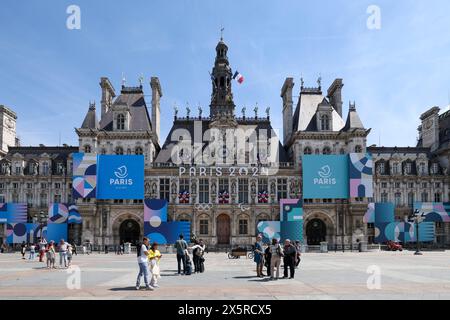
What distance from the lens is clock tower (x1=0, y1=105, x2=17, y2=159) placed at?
77.5 metres

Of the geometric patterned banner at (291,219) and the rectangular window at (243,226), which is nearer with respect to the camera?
the geometric patterned banner at (291,219)

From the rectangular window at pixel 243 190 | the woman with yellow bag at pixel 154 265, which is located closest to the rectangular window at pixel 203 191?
the rectangular window at pixel 243 190

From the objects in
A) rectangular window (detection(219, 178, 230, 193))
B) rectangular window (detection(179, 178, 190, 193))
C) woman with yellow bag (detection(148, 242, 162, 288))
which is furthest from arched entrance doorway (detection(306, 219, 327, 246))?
woman with yellow bag (detection(148, 242, 162, 288))

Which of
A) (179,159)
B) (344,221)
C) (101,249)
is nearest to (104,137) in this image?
(179,159)

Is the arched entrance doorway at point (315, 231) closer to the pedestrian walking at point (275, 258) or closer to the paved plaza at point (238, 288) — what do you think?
the paved plaza at point (238, 288)

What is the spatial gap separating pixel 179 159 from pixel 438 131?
4269 centimetres

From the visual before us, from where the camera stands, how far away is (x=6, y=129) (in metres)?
79.4

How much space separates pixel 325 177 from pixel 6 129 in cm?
5025

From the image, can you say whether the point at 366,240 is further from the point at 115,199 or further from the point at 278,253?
the point at 278,253

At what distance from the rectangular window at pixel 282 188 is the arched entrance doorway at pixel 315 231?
540cm

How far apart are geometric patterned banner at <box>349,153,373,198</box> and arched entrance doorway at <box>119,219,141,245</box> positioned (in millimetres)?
29204

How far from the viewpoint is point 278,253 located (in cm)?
2283

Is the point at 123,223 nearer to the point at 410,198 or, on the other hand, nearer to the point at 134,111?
the point at 134,111

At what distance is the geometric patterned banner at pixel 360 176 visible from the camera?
6569cm
